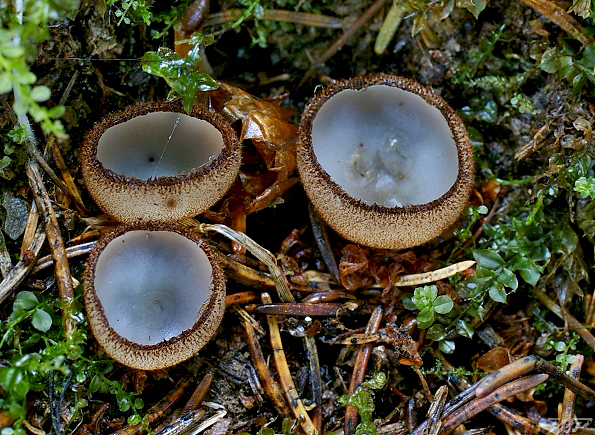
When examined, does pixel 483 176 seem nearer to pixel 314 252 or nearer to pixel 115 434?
pixel 314 252

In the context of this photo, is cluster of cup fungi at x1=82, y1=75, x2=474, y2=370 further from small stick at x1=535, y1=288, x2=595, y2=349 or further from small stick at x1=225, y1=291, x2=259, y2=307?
small stick at x1=535, y1=288, x2=595, y2=349

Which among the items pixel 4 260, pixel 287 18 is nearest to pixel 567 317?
pixel 287 18

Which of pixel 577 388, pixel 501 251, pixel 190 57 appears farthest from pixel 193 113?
pixel 577 388

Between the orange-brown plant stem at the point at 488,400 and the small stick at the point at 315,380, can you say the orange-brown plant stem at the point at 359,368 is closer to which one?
the small stick at the point at 315,380

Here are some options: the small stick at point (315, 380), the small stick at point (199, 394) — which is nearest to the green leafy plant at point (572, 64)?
the small stick at point (315, 380)

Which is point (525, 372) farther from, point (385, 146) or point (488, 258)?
point (385, 146)

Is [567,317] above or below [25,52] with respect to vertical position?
below
